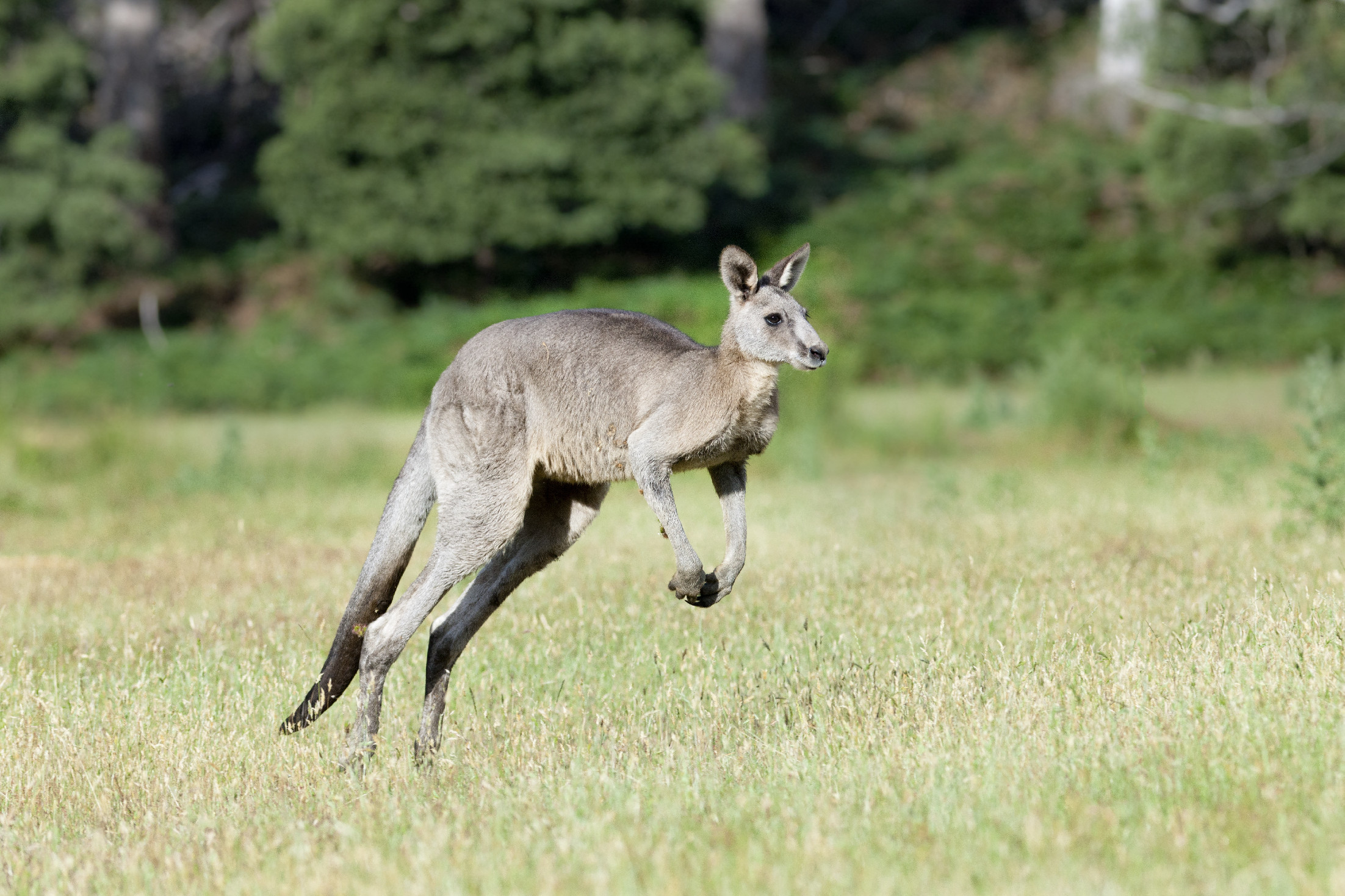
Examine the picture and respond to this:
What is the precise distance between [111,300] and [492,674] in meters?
22.6

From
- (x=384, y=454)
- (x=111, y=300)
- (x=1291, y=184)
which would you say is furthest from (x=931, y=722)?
(x=111, y=300)

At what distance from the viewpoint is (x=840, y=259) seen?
21859 mm

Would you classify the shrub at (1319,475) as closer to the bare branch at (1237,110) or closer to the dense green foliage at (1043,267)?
the dense green foliage at (1043,267)

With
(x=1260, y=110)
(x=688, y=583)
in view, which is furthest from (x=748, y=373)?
(x=1260, y=110)

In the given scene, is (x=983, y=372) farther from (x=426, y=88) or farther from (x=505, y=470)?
(x=505, y=470)

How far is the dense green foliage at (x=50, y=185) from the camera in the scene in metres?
23.2

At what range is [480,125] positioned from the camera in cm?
2398

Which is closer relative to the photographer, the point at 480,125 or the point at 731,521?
the point at 731,521

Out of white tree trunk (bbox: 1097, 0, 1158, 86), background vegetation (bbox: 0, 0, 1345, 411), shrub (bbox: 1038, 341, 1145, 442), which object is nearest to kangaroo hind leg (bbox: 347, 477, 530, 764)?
shrub (bbox: 1038, 341, 1145, 442)

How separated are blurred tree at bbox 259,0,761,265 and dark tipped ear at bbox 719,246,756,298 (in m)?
18.9

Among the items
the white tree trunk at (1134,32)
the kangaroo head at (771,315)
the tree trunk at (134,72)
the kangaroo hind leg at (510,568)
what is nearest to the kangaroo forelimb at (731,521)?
the kangaroo head at (771,315)

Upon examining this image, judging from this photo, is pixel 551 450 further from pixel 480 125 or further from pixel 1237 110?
pixel 480 125

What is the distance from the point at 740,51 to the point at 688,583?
87.7 ft

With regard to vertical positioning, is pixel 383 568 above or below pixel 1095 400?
above
